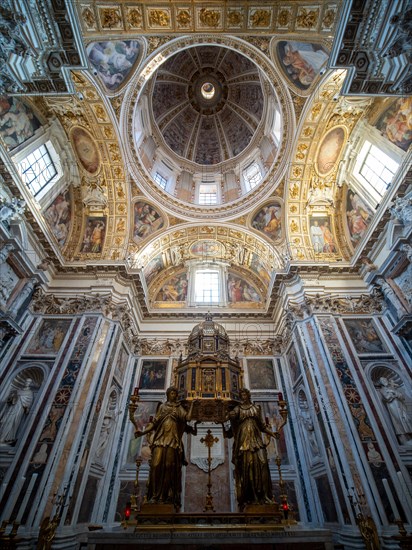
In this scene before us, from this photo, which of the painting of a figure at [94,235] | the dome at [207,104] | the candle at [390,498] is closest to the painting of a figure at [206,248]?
the painting of a figure at [94,235]

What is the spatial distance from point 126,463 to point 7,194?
414 inches

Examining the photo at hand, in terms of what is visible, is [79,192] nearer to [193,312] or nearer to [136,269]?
[136,269]

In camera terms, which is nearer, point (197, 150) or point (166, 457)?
point (166, 457)

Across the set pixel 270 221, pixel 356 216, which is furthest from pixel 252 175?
pixel 356 216

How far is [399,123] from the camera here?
35.2 feet

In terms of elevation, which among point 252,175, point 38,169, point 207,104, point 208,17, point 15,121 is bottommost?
point 15,121

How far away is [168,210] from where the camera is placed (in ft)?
51.9

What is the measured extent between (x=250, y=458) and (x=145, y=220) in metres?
11.9

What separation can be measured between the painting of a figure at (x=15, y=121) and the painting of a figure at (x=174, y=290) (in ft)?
31.2

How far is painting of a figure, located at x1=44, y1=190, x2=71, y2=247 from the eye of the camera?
41.6 feet

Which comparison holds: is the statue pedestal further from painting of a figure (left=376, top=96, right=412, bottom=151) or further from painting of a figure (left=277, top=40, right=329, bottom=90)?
painting of a figure (left=277, top=40, right=329, bottom=90)

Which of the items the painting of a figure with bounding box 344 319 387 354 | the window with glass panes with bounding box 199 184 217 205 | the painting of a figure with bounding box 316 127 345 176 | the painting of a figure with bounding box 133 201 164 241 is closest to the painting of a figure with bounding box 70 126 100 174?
the painting of a figure with bounding box 133 201 164 241

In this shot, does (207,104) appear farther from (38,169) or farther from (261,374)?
(261,374)

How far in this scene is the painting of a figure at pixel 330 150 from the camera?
43.1 ft
